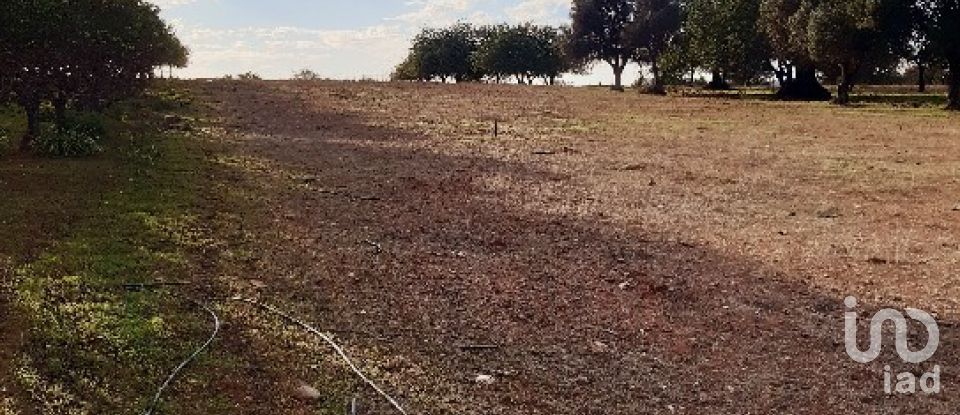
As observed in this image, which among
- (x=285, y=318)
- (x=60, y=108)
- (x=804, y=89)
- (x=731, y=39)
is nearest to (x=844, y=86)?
(x=804, y=89)

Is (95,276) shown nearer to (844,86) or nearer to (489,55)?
(844,86)

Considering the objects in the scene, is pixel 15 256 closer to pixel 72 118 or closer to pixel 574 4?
pixel 72 118

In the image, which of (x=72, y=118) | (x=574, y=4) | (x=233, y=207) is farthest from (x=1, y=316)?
(x=574, y=4)

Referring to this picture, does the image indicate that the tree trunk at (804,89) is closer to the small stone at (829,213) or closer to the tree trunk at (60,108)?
the small stone at (829,213)

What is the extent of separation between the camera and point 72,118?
64.8 feet

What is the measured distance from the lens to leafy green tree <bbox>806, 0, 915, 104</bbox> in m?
40.8

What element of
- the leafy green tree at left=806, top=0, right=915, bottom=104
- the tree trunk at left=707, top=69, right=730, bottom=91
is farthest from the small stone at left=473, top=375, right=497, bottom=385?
the tree trunk at left=707, top=69, right=730, bottom=91

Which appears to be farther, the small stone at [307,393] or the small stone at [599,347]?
the small stone at [599,347]

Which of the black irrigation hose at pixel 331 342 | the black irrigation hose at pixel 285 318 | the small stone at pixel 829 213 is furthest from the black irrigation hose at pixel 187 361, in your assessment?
the small stone at pixel 829 213

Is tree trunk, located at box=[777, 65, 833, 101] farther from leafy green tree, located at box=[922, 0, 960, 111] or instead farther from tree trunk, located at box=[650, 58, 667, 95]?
leafy green tree, located at box=[922, 0, 960, 111]

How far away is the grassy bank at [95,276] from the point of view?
238 inches

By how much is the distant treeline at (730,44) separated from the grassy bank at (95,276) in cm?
3703

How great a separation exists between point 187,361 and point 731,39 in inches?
2128

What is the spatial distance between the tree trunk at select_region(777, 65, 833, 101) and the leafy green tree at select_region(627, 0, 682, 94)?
669 inches
